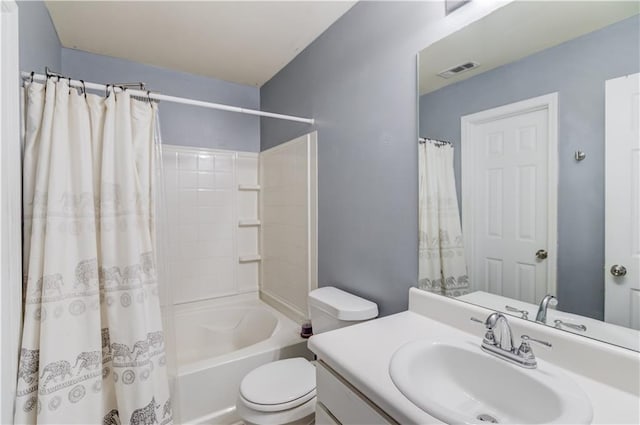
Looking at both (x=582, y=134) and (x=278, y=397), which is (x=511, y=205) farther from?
(x=278, y=397)

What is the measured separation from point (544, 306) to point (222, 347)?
2.32 meters

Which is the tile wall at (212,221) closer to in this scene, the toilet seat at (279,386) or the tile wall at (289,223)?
the tile wall at (289,223)

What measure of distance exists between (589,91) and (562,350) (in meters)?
0.75

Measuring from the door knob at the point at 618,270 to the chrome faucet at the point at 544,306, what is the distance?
0.17 m

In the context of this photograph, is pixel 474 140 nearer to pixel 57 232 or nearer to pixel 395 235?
pixel 395 235

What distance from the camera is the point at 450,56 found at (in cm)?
122

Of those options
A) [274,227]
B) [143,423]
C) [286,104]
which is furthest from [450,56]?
[143,423]

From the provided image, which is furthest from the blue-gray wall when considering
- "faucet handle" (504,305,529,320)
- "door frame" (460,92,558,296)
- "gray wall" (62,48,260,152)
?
"faucet handle" (504,305,529,320)

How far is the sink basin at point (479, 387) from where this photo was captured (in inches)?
27.1

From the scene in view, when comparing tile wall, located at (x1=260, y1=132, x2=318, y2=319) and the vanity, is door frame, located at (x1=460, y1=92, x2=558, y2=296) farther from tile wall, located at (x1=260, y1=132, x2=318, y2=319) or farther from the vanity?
tile wall, located at (x1=260, y1=132, x2=318, y2=319)

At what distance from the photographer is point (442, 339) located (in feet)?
3.38

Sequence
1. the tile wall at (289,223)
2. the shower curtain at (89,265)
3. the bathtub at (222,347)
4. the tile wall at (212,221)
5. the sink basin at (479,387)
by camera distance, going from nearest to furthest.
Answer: the sink basin at (479,387) < the shower curtain at (89,265) < the bathtub at (222,347) < the tile wall at (289,223) < the tile wall at (212,221)

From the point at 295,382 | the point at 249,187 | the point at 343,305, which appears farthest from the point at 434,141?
the point at 249,187

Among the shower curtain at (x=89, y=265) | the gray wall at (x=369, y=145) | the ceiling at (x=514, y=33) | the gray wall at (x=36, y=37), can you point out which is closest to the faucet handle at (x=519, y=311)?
the gray wall at (x=369, y=145)
